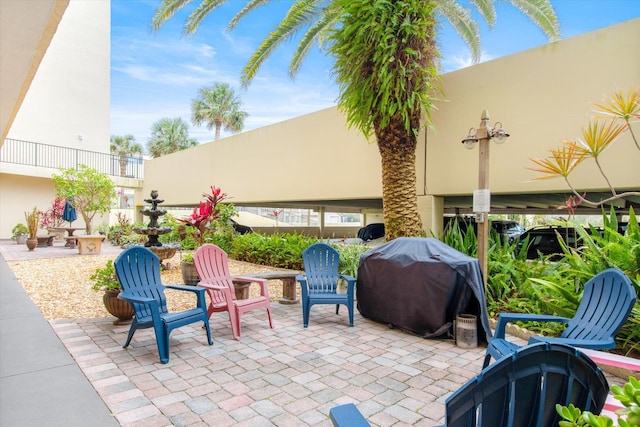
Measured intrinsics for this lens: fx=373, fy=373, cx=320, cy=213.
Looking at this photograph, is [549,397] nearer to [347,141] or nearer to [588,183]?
[588,183]

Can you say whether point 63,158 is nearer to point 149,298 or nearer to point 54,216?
point 54,216

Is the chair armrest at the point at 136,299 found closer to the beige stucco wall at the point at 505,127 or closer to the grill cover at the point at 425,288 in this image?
the grill cover at the point at 425,288

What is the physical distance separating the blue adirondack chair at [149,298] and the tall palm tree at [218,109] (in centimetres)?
3307

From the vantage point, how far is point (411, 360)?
3.93 metres

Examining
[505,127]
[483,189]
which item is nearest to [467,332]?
[483,189]

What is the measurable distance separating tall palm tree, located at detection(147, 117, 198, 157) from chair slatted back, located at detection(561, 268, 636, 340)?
3602 cm

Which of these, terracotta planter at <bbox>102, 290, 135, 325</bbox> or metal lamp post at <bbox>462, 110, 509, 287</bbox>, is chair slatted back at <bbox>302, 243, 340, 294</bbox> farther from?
terracotta planter at <bbox>102, 290, 135, 325</bbox>

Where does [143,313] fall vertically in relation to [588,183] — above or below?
below

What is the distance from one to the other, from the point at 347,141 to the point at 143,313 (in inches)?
288

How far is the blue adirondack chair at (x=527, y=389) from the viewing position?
1466 mm

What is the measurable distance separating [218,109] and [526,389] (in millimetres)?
36963

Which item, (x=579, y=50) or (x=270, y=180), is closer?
(x=579, y=50)

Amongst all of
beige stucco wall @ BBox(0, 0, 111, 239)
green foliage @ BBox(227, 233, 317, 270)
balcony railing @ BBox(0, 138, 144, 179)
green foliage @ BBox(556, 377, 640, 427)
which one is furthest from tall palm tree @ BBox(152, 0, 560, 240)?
beige stucco wall @ BBox(0, 0, 111, 239)

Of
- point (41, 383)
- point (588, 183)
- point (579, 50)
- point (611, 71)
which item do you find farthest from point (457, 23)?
point (41, 383)
